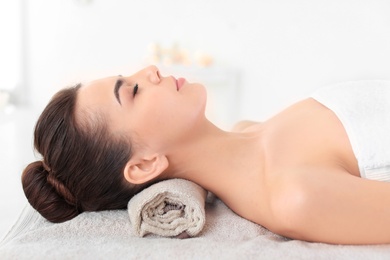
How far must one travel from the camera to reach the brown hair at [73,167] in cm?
127

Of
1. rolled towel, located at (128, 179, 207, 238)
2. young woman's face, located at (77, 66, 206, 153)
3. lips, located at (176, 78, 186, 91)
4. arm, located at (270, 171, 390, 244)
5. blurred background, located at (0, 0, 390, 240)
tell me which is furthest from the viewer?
blurred background, located at (0, 0, 390, 240)

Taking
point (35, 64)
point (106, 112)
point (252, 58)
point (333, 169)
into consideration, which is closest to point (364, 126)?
point (333, 169)

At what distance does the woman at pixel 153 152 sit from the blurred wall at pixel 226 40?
2.09 metres

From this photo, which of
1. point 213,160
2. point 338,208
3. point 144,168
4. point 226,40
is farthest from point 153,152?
point 226,40

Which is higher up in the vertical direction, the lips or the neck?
the lips

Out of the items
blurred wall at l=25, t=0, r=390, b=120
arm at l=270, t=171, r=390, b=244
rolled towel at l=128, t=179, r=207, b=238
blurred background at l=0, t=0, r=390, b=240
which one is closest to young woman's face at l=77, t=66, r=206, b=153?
rolled towel at l=128, t=179, r=207, b=238

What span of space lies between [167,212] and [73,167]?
0.27 m

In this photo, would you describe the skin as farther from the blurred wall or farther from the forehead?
the blurred wall

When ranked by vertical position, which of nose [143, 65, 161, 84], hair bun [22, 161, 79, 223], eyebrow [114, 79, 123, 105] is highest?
nose [143, 65, 161, 84]

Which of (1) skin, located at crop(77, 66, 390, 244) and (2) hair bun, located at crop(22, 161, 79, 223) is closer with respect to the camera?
(1) skin, located at crop(77, 66, 390, 244)

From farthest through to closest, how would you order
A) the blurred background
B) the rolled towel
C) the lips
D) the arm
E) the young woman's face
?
the blurred background, the lips, the young woman's face, the rolled towel, the arm

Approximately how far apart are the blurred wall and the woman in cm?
209

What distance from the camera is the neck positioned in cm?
134

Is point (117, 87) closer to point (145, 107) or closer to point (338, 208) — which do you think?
point (145, 107)
